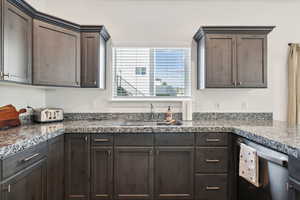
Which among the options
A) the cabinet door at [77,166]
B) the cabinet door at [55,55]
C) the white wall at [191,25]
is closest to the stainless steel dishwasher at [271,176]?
the white wall at [191,25]

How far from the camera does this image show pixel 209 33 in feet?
9.09

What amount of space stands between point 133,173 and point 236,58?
6.43 feet

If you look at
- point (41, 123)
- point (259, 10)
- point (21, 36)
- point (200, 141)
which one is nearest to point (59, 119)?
point (41, 123)

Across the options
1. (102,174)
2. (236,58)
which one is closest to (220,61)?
(236,58)

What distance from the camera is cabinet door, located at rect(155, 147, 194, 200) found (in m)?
2.40

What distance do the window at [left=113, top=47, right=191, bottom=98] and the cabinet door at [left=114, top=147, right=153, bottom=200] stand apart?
105 centimetres

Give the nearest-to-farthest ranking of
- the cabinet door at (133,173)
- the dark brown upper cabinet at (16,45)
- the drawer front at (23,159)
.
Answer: the drawer front at (23,159) → the dark brown upper cabinet at (16,45) → the cabinet door at (133,173)

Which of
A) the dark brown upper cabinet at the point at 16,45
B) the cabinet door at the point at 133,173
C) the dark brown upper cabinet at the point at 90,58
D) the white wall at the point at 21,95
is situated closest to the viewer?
the dark brown upper cabinet at the point at 16,45

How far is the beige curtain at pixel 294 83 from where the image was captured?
3076 millimetres

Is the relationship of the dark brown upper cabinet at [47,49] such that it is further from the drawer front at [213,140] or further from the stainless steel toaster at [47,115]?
the drawer front at [213,140]

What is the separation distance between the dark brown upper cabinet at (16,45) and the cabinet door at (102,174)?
111cm

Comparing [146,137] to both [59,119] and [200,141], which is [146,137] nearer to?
[200,141]

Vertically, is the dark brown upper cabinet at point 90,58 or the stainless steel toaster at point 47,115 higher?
the dark brown upper cabinet at point 90,58

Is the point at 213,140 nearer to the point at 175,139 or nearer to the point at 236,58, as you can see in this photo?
the point at 175,139
